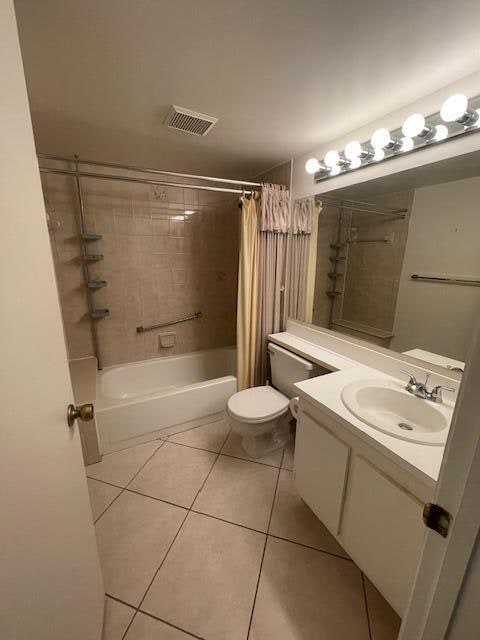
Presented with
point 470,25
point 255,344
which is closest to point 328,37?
point 470,25

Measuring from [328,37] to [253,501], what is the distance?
2.22 meters

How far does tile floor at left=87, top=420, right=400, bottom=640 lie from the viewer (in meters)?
1.02

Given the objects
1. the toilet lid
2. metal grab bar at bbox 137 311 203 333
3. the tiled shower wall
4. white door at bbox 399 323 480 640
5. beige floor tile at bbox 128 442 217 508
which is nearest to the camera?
white door at bbox 399 323 480 640

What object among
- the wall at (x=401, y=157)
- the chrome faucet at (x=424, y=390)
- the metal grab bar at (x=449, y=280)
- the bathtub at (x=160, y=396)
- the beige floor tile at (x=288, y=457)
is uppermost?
the wall at (x=401, y=157)

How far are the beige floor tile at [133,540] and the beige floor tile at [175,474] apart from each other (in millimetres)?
59

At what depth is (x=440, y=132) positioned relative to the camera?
3.89ft

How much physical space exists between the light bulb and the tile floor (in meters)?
2.06

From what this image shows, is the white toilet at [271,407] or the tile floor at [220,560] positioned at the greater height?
the white toilet at [271,407]

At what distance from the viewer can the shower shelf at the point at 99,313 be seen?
2.29 m

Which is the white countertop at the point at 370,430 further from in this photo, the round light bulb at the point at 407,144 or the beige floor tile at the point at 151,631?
the round light bulb at the point at 407,144

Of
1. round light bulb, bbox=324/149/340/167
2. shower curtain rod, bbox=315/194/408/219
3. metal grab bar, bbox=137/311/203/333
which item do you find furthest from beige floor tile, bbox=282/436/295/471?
round light bulb, bbox=324/149/340/167

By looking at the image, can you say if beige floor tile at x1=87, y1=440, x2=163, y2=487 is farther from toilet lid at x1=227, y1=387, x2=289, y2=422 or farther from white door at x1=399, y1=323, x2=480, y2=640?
white door at x1=399, y1=323, x2=480, y2=640

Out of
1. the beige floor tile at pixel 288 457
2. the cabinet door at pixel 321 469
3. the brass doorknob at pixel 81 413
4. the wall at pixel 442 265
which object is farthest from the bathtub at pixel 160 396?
the wall at pixel 442 265

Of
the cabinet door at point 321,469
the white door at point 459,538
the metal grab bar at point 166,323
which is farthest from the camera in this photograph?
the metal grab bar at point 166,323
